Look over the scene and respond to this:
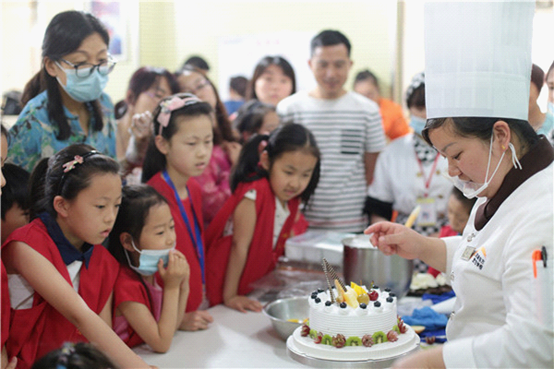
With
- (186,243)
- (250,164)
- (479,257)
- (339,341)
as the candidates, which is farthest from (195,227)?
(479,257)

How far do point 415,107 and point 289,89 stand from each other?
1.15 m

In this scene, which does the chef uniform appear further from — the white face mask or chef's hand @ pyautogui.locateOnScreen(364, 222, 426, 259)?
chef's hand @ pyautogui.locateOnScreen(364, 222, 426, 259)

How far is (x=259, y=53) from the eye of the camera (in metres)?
5.69

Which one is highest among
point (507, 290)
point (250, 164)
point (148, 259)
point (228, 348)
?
point (250, 164)

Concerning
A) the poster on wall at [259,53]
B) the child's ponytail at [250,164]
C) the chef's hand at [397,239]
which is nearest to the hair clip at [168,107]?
the child's ponytail at [250,164]

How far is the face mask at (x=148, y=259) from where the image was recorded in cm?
180

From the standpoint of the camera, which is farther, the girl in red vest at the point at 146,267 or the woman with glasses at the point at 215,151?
the woman with glasses at the point at 215,151

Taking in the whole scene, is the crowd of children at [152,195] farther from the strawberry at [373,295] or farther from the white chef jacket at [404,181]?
the strawberry at [373,295]

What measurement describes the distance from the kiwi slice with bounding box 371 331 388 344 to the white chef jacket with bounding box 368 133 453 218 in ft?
4.49

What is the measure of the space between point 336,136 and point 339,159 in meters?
0.12

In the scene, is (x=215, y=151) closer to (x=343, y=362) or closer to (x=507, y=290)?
(x=343, y=362)

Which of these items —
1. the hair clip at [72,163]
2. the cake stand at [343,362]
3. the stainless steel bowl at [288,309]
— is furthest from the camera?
the stainless steel bowl at [288,309]

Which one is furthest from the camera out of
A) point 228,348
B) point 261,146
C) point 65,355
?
point 261,146

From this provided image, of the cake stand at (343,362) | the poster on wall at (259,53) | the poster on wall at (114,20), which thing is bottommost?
the cake stand at (343,362)
